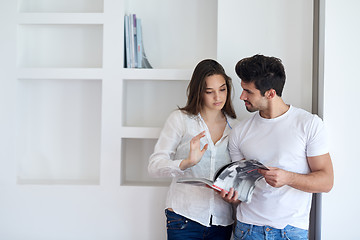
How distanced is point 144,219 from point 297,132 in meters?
1.07

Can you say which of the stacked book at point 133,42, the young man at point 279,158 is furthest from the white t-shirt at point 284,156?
the stacked book at point 133,42

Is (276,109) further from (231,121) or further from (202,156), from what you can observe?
(202,156)

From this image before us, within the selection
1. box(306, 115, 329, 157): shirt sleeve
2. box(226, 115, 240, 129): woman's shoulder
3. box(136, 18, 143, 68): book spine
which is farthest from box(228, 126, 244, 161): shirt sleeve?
box(136, 18, 143, 68): book spine

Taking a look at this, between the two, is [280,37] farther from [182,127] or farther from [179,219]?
[179,219]

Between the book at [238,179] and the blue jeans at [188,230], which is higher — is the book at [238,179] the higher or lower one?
the higher one

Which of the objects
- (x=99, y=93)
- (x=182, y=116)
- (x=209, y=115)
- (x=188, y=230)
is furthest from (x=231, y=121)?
(x=99, y=93)

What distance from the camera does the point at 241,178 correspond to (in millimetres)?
1599

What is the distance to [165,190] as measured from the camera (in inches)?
83.0

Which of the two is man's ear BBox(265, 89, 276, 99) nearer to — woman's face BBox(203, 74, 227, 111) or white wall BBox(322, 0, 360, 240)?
woman's face BBox(203, 74, 227, 111)

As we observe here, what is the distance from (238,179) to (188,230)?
1.36ft

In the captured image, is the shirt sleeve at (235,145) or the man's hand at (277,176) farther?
the shirt sleeve at (235,145)

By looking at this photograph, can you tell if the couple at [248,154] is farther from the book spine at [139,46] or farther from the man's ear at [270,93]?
the book spine at [139,46]

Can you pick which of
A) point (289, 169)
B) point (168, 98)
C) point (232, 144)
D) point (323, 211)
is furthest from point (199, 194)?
point (168, 98)

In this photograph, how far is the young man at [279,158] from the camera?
1579 millimetres
